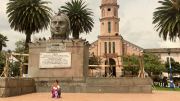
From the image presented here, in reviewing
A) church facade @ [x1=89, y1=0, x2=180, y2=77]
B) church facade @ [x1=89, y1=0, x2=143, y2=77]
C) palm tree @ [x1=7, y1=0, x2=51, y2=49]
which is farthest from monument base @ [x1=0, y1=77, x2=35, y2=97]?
church facade @ [x1=89, y1=0, x2=143, y2=77]

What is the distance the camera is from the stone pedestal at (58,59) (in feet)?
68.3

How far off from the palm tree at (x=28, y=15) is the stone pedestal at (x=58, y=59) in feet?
67.8

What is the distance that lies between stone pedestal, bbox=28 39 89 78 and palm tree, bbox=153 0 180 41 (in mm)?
21922

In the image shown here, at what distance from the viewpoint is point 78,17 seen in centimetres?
4662

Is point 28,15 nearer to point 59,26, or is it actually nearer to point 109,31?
point 59,26

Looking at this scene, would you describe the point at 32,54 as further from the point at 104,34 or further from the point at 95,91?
the point at 104,34

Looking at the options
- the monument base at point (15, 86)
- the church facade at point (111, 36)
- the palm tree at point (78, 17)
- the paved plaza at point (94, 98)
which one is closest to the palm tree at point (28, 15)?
the palm tree at point (78, 17)

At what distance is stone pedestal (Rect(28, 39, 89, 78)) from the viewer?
2083 cm

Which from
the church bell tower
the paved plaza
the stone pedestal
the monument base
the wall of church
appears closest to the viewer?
the paved plaza

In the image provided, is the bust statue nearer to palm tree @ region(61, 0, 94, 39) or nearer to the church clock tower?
palm tree @ region(61, 0, 94, 39)

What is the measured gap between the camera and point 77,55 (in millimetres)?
20859

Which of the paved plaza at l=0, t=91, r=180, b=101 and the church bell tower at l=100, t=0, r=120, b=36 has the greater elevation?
the church bell tower at l=100, t=0, r=120, b=36

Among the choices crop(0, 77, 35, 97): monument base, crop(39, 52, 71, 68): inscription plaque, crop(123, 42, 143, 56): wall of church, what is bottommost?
crop(0, 77, 35, 97): monument base

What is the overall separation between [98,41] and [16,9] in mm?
46996
